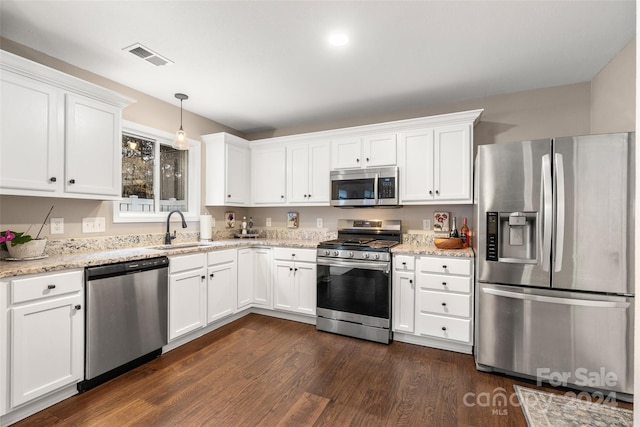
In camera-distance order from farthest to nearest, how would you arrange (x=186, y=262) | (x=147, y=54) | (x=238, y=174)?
(x=238, y=174) → (x=186, y=262) → (x=147, y=54)

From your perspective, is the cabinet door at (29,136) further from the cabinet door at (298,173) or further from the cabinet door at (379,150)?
the cabinet door at (379,150)

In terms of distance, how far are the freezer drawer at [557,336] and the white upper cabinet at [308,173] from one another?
6.80 ft

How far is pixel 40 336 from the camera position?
1.86 meters

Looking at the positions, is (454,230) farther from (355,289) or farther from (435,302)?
(355,289)

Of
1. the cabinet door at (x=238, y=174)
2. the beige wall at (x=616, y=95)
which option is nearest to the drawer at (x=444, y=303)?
the beige wall at (x=616, y=95)

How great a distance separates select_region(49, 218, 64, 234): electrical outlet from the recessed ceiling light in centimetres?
260

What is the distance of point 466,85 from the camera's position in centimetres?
297

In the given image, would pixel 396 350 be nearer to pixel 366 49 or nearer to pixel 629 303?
pixel 629 303

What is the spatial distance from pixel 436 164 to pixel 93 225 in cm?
336

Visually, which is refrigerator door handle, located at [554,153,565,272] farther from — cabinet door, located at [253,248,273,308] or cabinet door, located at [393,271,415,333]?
cabinet door, located at [253,248,273,308]

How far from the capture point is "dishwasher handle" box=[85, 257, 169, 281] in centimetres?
211

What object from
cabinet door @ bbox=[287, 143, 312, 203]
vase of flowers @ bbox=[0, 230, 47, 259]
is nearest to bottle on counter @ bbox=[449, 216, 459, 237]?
cabinet door @ bbox=[287, 143, 312, 203]

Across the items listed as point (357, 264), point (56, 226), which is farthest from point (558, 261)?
point (56, 226)

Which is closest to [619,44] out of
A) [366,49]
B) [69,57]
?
[366,49]
